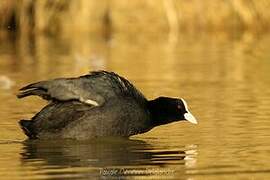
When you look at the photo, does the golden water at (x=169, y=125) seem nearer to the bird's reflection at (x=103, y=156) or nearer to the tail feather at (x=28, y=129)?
the bird's reflection at (x=103, y=156)

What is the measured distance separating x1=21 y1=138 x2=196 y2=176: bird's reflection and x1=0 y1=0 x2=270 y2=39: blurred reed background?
16.4 meters

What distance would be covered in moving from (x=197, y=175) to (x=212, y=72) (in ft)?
29.0

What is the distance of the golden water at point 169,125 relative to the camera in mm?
8516

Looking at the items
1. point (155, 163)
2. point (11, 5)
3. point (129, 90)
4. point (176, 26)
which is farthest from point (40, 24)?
point (155, 163)

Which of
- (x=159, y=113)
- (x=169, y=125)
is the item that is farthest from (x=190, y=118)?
(x=169, y=125)

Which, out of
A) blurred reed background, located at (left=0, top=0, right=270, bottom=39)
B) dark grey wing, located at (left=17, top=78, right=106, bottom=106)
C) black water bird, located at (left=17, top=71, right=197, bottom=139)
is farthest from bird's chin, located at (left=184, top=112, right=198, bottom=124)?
blurred reed background, located at (left=0, top=0, right=270, bottom=39)

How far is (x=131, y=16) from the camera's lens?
2877 cm

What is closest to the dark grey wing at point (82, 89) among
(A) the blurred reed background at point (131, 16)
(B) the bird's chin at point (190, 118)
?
(B) the bird's chin at point (190, 118)

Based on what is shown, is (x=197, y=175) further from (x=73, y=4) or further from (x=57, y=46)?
(x=73, y=4)

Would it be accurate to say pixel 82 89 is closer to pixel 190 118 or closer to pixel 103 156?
pixel 103 156

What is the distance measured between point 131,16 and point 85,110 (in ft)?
61.6

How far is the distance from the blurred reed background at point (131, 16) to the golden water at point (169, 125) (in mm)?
3521

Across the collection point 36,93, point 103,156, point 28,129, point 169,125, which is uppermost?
point 36,93

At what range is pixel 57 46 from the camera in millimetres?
23906
